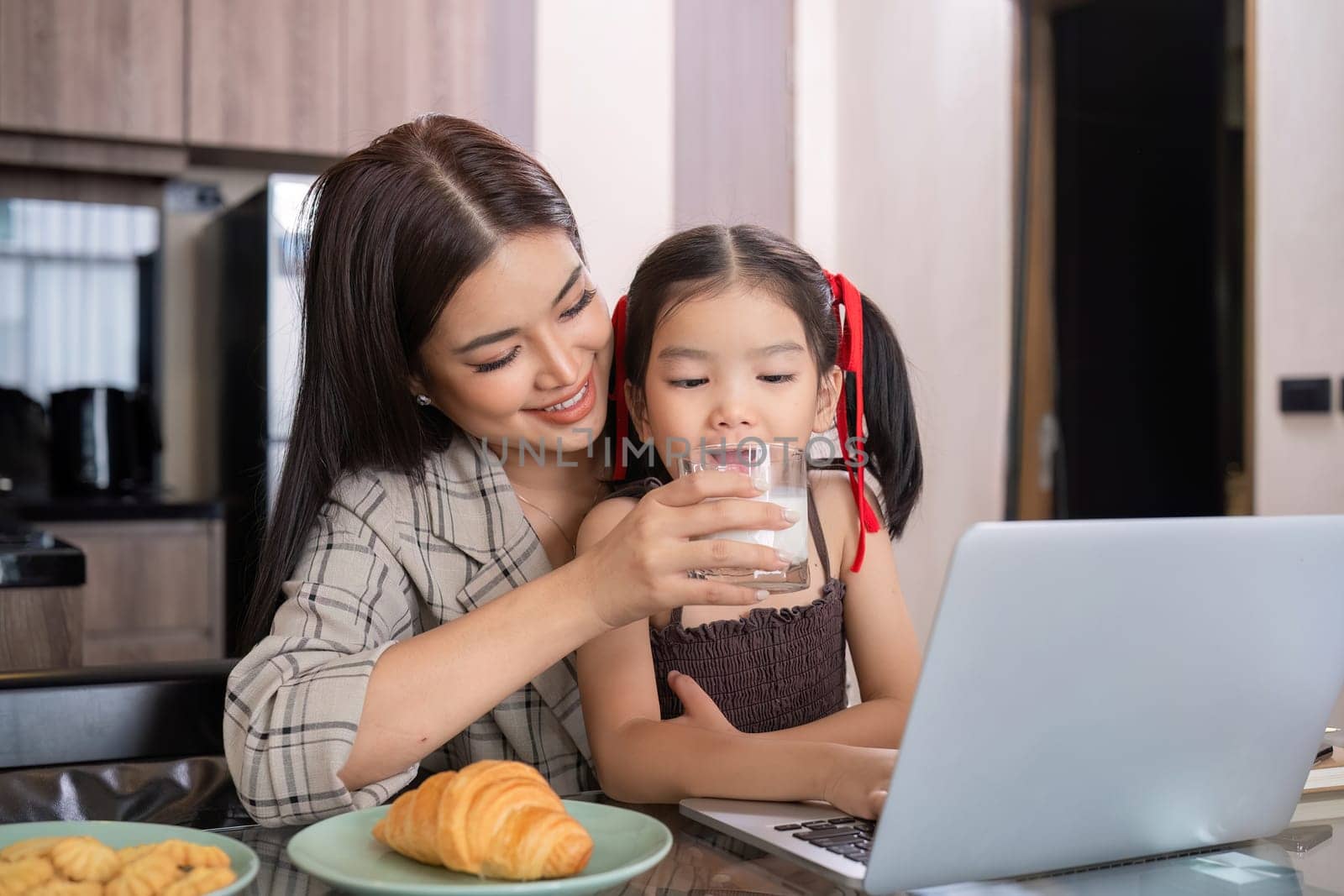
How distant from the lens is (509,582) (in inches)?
51.6

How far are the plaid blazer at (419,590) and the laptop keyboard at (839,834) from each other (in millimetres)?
346

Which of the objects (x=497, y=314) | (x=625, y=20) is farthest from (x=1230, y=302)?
(x=497, y=314)

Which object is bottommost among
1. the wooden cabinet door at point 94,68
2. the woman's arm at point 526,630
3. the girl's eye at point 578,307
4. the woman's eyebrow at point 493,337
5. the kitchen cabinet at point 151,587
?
the kitchen cabinet at point 151,587

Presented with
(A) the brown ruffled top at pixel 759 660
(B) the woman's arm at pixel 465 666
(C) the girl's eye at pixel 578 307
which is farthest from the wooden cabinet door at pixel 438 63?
(B) the woman's arm at pixel 465 666

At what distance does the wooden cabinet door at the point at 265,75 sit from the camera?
3.53 m

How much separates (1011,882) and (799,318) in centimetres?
69

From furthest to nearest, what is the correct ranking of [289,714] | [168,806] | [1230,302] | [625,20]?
[625,20] < [1230,302] < [168,806] < [289,714]

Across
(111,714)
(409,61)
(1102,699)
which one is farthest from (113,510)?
(1102,699)

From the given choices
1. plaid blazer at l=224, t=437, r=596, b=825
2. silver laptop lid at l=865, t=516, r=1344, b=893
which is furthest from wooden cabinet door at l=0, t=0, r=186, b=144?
silver laptop lid at l=865, t=516, r=1344, b=893

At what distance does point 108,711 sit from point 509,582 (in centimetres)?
39

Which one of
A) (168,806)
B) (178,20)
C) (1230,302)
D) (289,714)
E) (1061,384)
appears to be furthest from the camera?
(1061,384)

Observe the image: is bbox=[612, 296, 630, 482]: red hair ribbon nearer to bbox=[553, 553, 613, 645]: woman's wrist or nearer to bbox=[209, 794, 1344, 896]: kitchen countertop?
bbox=[553, 553, 613, 645]: woman's wrist

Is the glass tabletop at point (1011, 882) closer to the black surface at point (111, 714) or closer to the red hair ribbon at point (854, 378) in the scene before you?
the black surface at point (111, 714)

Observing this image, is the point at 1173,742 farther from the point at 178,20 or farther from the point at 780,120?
the point at 780,120
